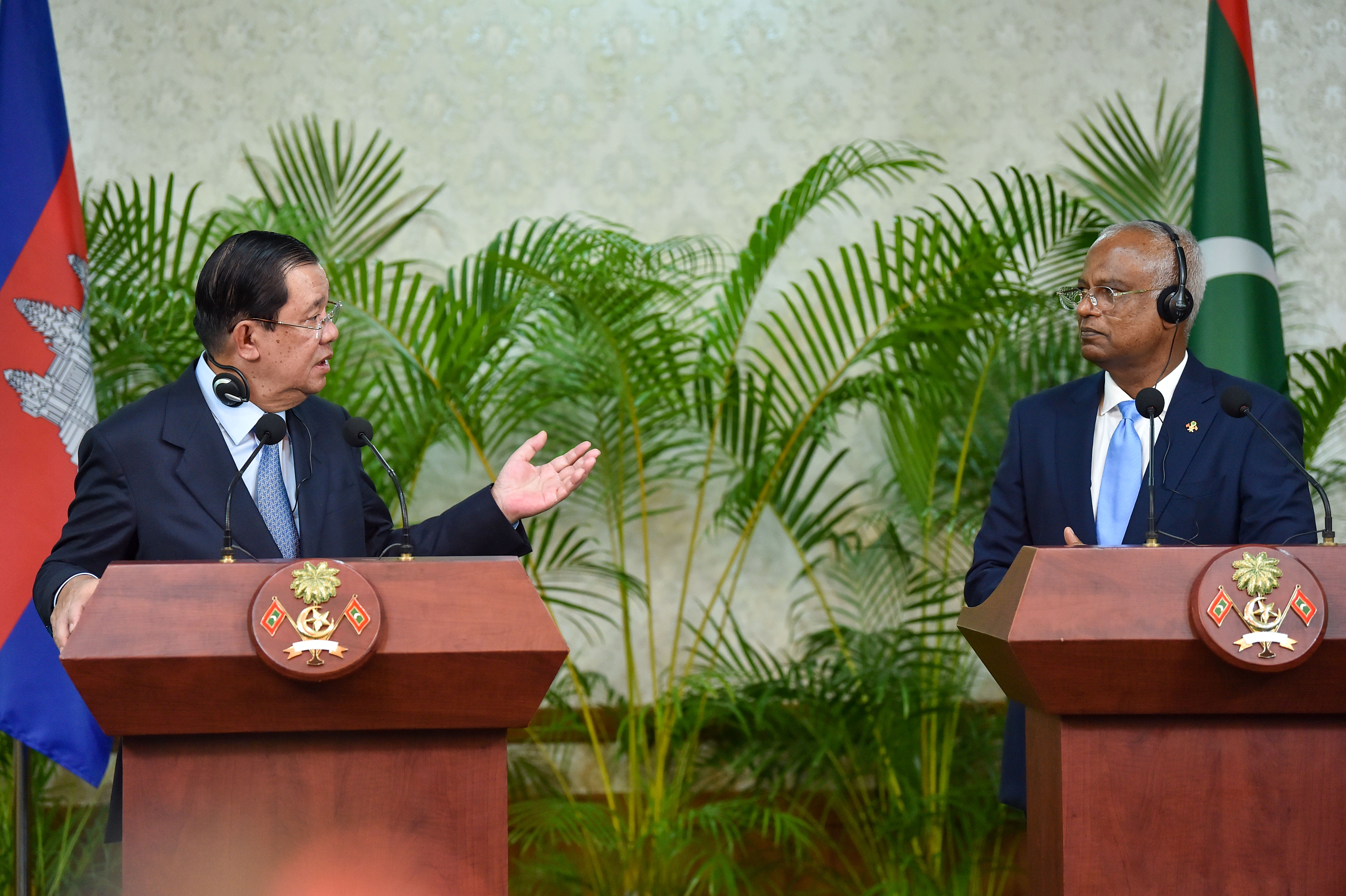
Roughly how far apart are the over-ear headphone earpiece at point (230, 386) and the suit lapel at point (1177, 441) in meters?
1.71

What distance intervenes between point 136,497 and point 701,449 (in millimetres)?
2466

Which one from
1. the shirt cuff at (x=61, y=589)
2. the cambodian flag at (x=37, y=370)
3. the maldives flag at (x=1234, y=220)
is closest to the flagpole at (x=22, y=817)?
the cambodian flag at (x=37, y=370)

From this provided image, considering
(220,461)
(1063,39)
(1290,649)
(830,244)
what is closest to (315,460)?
(220,461)

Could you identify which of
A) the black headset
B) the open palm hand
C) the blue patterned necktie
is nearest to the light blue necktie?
the black headset

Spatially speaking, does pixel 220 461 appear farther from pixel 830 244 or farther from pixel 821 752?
pixel 830 244

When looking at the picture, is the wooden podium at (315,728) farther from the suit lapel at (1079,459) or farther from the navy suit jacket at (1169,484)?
the suit lapel at (1079,459)

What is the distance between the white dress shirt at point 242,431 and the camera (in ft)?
7.00

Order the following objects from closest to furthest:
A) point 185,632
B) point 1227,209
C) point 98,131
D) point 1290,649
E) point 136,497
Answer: point 185,632, point 1290,649, point 136,497, point 1227,209, point 98,131

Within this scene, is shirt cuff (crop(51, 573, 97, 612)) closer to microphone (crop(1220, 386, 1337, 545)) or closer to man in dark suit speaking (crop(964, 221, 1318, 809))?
man in dark suit speaking (crop(964, 221, 1318, 809))

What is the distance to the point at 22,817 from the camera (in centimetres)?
302

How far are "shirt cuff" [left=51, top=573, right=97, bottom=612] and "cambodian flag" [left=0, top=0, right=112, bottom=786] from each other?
1.29 m

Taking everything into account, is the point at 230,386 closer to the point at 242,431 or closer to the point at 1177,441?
the point at 242,431

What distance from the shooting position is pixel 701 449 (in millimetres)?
4270

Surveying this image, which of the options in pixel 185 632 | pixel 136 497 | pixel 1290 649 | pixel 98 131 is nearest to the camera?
pixel 185 632
